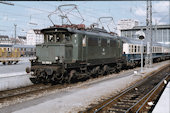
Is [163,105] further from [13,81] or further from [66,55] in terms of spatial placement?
[13,81]

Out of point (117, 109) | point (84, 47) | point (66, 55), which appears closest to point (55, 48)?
point (66, 55)

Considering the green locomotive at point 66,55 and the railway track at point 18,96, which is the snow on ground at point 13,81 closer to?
the green locomotive at point 66,55

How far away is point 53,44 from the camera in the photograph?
42.0ft

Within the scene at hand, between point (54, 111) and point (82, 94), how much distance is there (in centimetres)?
304

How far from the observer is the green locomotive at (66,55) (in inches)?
489

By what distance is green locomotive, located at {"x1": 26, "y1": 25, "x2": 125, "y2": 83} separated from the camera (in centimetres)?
1242

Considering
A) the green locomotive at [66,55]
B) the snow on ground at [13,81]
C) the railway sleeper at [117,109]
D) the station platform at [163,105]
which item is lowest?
the railway sleeper at [117,109]

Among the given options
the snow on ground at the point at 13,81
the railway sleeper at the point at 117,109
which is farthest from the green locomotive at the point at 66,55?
the railway sleeper at the point at 117,109

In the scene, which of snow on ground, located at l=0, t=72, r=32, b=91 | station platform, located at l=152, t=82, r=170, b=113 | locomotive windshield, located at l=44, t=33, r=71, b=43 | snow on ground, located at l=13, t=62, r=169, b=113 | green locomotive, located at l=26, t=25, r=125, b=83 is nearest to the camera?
station platform, located at l=152, t=82, r=170, b=113

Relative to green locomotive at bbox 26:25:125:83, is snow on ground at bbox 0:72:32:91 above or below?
below

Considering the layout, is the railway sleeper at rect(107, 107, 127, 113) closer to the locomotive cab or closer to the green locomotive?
the green locomotive

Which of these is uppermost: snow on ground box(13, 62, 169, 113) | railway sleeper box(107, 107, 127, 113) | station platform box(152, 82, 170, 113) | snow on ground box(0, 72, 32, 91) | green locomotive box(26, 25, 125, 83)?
green locomotive box(26, 25, 125, 83)

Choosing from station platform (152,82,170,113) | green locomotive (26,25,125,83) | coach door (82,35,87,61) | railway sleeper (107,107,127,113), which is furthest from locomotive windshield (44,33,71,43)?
station platform (152,82,170,113)

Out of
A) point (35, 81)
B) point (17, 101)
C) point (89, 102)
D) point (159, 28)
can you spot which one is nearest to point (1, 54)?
point (35, 81)
